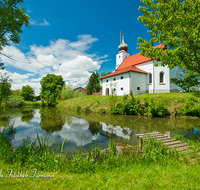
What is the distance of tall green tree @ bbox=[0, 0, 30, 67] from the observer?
479 cm

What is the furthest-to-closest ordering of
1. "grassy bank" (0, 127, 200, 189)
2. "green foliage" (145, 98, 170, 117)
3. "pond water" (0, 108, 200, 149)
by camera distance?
"green foliage" (145, 98, 170, 117)
"pond water" (0, 108, 200, 149)
"grassy bank" (0, 127, 200, 189)

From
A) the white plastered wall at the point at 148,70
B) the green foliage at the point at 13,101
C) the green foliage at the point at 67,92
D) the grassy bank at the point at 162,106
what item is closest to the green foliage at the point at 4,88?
the green foliage at the point at 13,101

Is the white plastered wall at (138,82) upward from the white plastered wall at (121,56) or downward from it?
downward

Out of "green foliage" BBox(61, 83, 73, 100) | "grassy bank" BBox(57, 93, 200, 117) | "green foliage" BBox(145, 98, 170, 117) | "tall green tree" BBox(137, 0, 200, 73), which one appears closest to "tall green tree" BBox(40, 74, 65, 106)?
"green foliage" BBox(61, 83, 73, 100)

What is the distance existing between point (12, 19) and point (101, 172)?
6487mm

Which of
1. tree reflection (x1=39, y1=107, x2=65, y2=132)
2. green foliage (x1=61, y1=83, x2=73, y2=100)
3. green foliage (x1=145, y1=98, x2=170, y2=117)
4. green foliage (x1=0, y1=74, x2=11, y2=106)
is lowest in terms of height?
tree reflection (x1=39, y1=107, x2=65, y2=132)

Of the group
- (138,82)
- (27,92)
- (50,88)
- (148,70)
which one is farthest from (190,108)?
(27,92)

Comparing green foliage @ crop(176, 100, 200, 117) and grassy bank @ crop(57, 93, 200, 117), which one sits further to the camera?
grassy bank @ crop(57, 93, 200, 117)

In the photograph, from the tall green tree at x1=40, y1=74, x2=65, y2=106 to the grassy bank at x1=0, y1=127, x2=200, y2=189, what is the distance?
122 feet

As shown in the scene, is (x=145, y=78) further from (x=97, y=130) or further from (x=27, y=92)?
(x=27, y=92)

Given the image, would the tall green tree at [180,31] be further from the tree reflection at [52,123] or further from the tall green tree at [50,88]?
the tall green tree at [50,88]

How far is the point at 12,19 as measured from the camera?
5.01 meters

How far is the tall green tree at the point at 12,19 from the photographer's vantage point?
4.79 metres

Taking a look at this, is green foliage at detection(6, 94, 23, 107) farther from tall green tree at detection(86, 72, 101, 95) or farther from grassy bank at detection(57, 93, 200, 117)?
tall green tree at detection(86, 72, 101, 95)
